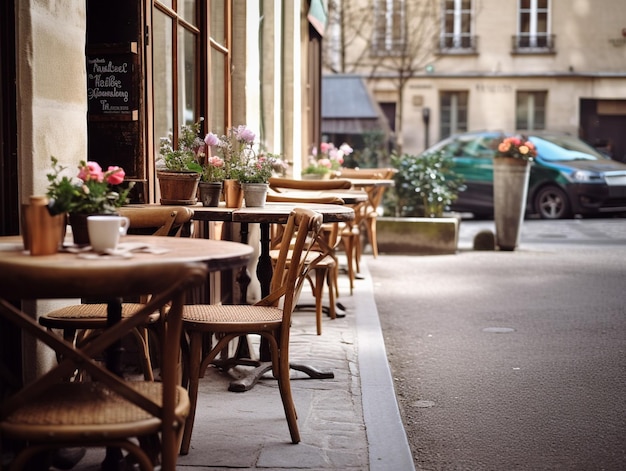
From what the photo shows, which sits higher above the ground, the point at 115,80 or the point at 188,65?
the point at 188,65

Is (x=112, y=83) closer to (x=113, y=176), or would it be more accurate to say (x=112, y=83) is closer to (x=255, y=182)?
(x=255, y=182)

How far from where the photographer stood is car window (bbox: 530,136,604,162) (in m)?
17.2

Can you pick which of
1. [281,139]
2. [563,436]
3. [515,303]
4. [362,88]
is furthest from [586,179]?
[563,436]

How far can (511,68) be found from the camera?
30141mm

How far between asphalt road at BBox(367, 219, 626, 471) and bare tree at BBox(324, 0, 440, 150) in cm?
1790

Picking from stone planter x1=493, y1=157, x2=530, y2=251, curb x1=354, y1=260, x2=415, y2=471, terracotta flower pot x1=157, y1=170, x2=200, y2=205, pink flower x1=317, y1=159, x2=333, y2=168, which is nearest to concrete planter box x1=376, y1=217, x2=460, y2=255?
stone planter x1=493, y1=157, x2=530, y2=251

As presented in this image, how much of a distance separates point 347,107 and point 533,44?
41.9 feet

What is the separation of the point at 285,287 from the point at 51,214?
1.34 metres

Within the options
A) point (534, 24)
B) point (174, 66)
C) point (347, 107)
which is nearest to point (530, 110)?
point (534, 24)

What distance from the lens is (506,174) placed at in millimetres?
12469

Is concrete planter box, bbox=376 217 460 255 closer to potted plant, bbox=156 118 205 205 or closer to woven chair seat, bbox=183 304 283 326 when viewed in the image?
potted plant, bbox=156 118 205 205

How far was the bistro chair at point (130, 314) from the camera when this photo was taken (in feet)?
12.7

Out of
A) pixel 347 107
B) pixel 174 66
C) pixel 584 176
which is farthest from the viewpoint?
pixel 347 107

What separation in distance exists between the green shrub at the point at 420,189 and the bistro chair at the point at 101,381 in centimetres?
1032
